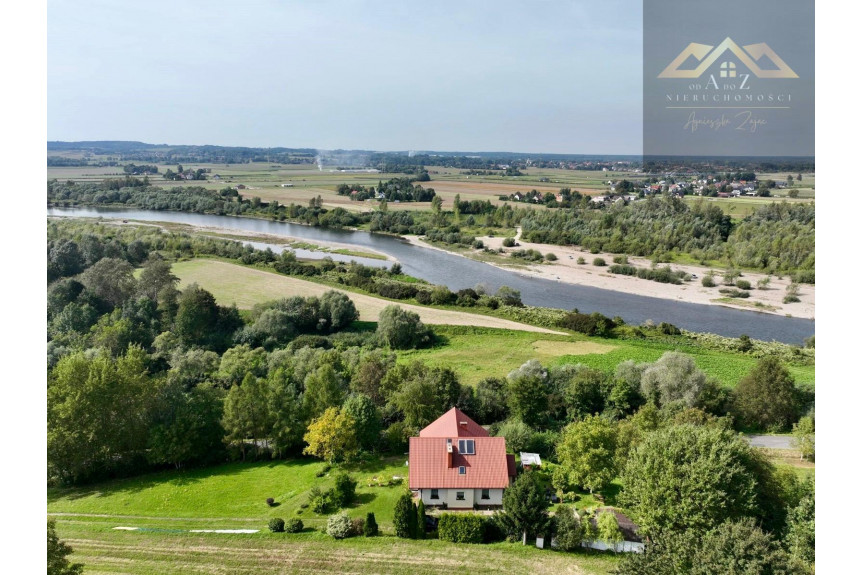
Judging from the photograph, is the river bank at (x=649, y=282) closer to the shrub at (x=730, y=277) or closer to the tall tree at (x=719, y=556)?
the shrub at (x=730, y=277)

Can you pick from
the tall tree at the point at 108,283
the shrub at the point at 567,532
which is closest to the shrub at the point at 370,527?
the shrub at the point at 567,532

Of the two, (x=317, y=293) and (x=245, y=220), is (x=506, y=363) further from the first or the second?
(x=245, y=220)

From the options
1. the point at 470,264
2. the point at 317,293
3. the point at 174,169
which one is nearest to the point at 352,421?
the point at 317,293

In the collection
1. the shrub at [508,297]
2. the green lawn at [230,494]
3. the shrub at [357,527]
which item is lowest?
the green lawn at [230,494]

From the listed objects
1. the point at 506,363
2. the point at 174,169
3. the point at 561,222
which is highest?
the point at 174,169

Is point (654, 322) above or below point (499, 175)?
below
